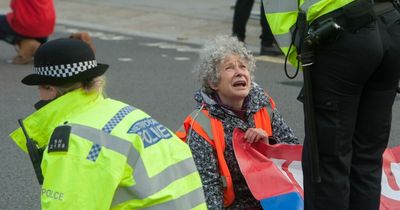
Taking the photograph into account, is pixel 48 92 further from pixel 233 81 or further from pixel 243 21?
pixel 243 21

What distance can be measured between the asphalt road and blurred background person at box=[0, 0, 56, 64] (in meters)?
0.24

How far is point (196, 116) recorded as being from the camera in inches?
145

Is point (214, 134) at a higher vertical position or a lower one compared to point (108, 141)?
lower

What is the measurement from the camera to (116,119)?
2.55 meters

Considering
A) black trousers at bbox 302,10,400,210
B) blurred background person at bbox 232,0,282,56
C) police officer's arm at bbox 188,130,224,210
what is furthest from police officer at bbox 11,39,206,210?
blurred background person at bbox 232,0,282,56

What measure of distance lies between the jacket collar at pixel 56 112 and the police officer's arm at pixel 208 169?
1.00 metres

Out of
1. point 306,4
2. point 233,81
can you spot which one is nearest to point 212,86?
point 233,81

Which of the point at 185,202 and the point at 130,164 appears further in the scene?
the point at 185,202

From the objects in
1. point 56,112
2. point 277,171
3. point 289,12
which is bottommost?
point 277,171

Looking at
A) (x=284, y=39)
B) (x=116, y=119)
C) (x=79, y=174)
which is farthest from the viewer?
(x=284, y=39)

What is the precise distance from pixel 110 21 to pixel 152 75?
4.32 metres

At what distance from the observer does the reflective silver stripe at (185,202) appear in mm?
2516

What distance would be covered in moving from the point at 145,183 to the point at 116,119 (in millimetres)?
228

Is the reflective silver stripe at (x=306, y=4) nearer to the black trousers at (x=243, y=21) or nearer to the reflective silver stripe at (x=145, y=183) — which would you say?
the reflective silver stripe at (x=145, y=183)
